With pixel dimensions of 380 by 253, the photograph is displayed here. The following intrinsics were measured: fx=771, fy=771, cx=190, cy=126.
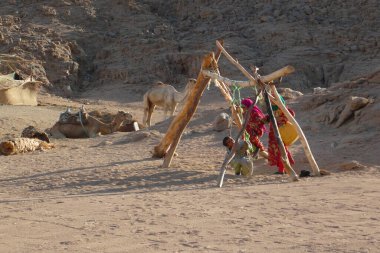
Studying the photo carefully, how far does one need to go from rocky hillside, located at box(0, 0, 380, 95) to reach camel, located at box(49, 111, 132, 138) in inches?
477

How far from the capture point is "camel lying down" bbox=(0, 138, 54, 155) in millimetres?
13336

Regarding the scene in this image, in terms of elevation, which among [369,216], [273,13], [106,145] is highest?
[273,13]

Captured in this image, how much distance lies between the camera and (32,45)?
33250 millimetres

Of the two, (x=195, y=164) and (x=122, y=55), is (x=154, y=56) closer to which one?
(x=122, y=55)

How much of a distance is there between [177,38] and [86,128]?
17993 millimetres

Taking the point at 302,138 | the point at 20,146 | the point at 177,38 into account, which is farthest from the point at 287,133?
the point at 177,38

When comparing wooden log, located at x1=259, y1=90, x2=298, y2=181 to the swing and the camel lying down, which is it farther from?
the camel lying down

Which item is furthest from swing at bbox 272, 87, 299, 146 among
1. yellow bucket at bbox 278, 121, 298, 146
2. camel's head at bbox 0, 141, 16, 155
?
camel's head at bbox 0, 141, 16, 155

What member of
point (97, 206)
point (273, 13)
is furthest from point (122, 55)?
point (97, 206)

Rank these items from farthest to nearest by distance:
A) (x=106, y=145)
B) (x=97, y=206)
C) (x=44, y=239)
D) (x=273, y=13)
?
1. (x=273, y=13)
2. (x=106, y=145)
3. (x=97, y=206)
4. (x=44, y=239)

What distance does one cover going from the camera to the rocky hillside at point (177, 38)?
31.4m

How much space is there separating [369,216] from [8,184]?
17.3 ft

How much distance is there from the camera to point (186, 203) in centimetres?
682

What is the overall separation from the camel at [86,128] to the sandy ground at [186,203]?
414 centimetres
